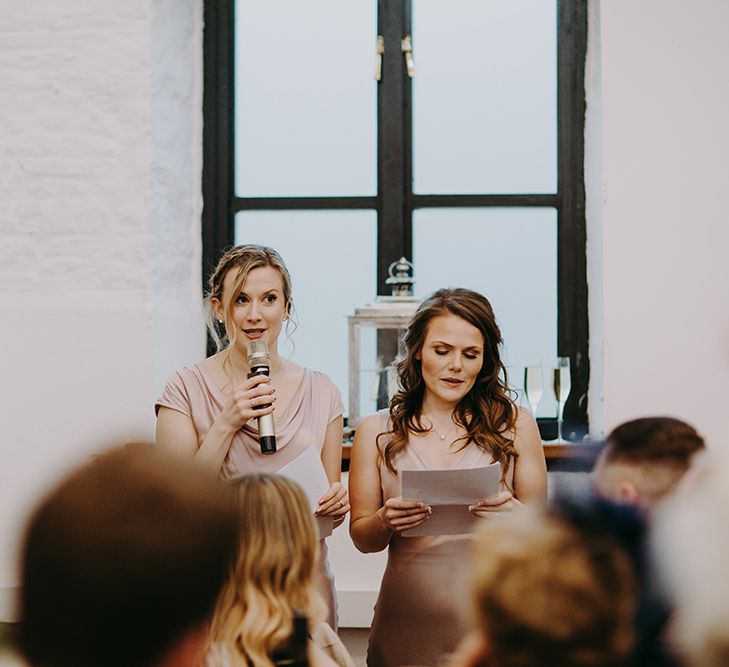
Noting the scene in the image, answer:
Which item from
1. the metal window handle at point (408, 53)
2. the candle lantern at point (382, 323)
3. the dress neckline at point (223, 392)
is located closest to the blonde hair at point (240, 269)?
the dress neckline at point (223, 392)

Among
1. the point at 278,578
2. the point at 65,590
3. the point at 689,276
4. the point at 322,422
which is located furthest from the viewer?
the point at 689,276

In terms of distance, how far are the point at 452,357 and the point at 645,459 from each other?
996 millimetres

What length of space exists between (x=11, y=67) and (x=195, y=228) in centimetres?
89

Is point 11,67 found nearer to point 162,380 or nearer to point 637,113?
point 162,380

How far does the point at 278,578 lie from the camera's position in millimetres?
1509

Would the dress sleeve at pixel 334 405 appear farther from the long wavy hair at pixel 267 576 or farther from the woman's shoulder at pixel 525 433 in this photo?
the long wavy hair at pixel 267 576

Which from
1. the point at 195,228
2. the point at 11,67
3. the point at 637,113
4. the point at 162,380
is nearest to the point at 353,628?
the point at 162,380

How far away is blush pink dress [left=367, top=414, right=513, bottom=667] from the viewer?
2291 mm

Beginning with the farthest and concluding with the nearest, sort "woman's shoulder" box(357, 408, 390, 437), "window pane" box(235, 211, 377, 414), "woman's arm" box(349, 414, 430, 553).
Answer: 1. "window pane" box(235, 211, 377, 414)
2. "woman's shoulder" box(357, 408, 390, 437)
3. "woman's arm" box(349, 414, 430, 553)

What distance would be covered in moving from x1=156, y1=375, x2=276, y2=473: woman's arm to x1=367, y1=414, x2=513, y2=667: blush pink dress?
428mm

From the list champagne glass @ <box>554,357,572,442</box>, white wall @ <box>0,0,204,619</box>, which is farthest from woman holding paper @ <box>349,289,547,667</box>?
white wall @ <box>0,0,204,619</box>

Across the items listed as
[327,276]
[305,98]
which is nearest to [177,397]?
[327,276]

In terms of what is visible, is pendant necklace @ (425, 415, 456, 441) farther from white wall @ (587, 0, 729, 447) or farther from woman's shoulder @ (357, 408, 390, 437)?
white wall @ (587, 0, 729, 447)

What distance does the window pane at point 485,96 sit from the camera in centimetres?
381
